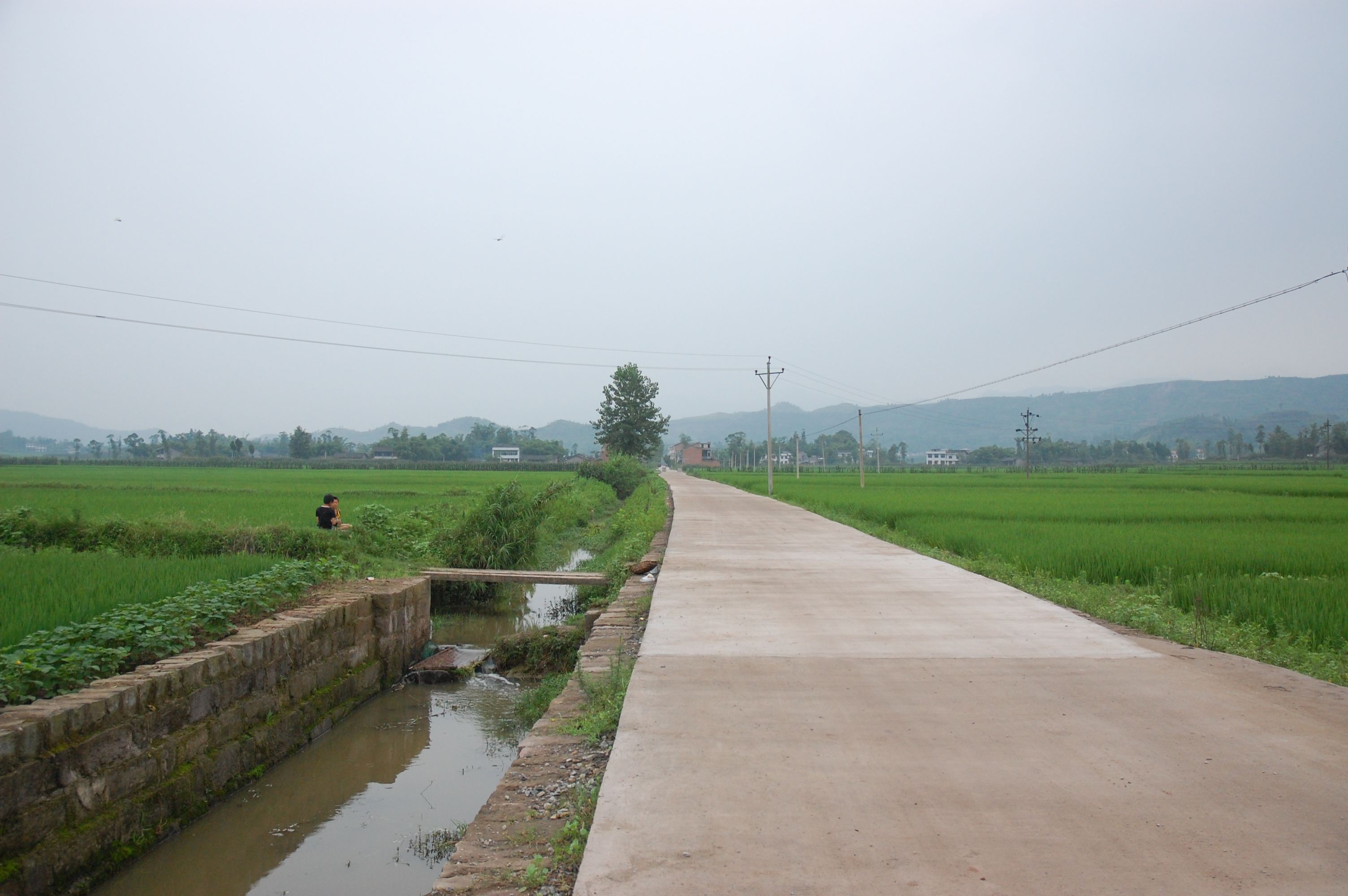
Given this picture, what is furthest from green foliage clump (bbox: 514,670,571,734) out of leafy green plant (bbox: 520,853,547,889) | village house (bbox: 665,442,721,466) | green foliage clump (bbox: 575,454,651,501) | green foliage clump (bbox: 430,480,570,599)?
village house (bbox: 665,442,721,466)

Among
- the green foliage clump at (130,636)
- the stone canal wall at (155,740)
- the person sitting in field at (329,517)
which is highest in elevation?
the person sitting in field at (329,517)

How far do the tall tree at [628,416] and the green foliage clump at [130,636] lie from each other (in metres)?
58.3

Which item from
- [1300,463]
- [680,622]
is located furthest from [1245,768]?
[1300,463]

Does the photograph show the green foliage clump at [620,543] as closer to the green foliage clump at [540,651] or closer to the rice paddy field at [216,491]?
the green foliage clump at [540,651]

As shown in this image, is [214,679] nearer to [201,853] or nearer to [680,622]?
[201,853]

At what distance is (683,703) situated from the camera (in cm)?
442

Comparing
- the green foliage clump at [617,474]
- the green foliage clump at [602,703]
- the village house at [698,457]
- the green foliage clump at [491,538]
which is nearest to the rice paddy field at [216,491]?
the green foliage clump at [491,538]

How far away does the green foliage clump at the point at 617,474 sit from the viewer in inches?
1902

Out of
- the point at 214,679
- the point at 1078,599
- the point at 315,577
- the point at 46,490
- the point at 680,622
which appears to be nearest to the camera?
the point at 214,679

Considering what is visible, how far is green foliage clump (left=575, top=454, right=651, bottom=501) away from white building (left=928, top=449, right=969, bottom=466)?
10235 cm

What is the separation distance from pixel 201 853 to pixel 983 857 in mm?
4914

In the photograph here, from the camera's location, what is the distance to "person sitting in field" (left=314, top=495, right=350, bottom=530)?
39.5 ft

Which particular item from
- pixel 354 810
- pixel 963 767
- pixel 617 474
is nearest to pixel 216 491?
pixel 354 810

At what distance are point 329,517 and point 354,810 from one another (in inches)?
281
